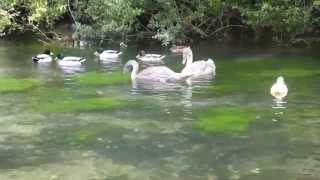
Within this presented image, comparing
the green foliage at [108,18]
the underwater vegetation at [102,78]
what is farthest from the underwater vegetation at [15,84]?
the green foliage at [108,18]

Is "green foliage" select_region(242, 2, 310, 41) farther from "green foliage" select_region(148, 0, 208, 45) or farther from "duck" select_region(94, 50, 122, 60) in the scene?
"duck" select_region(94, 50, 122, 60)

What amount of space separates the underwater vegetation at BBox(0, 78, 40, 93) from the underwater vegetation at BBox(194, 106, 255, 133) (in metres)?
5.86

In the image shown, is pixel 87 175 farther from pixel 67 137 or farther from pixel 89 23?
pixel 89 23

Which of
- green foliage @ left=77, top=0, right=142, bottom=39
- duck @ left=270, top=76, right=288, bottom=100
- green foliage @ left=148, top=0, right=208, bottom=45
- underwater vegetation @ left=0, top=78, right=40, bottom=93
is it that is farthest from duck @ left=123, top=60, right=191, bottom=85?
green foliage @ left=77, top=0, right=142, bottom=39

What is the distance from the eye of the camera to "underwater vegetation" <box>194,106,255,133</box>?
12982 mm

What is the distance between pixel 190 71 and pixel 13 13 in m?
13.7

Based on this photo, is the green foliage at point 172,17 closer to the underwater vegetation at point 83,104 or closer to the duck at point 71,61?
the duck at point 71,61

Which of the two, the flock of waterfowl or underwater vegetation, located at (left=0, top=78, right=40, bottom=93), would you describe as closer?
the flock of waterfowl

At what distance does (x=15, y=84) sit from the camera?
750 inches

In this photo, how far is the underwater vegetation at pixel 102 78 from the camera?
63.4 feet

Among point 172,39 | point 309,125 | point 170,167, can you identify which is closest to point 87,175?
point 170,167

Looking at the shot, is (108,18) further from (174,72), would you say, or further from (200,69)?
(200,69)

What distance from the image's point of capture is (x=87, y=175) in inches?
394

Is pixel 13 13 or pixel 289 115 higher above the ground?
pixel 13 13
